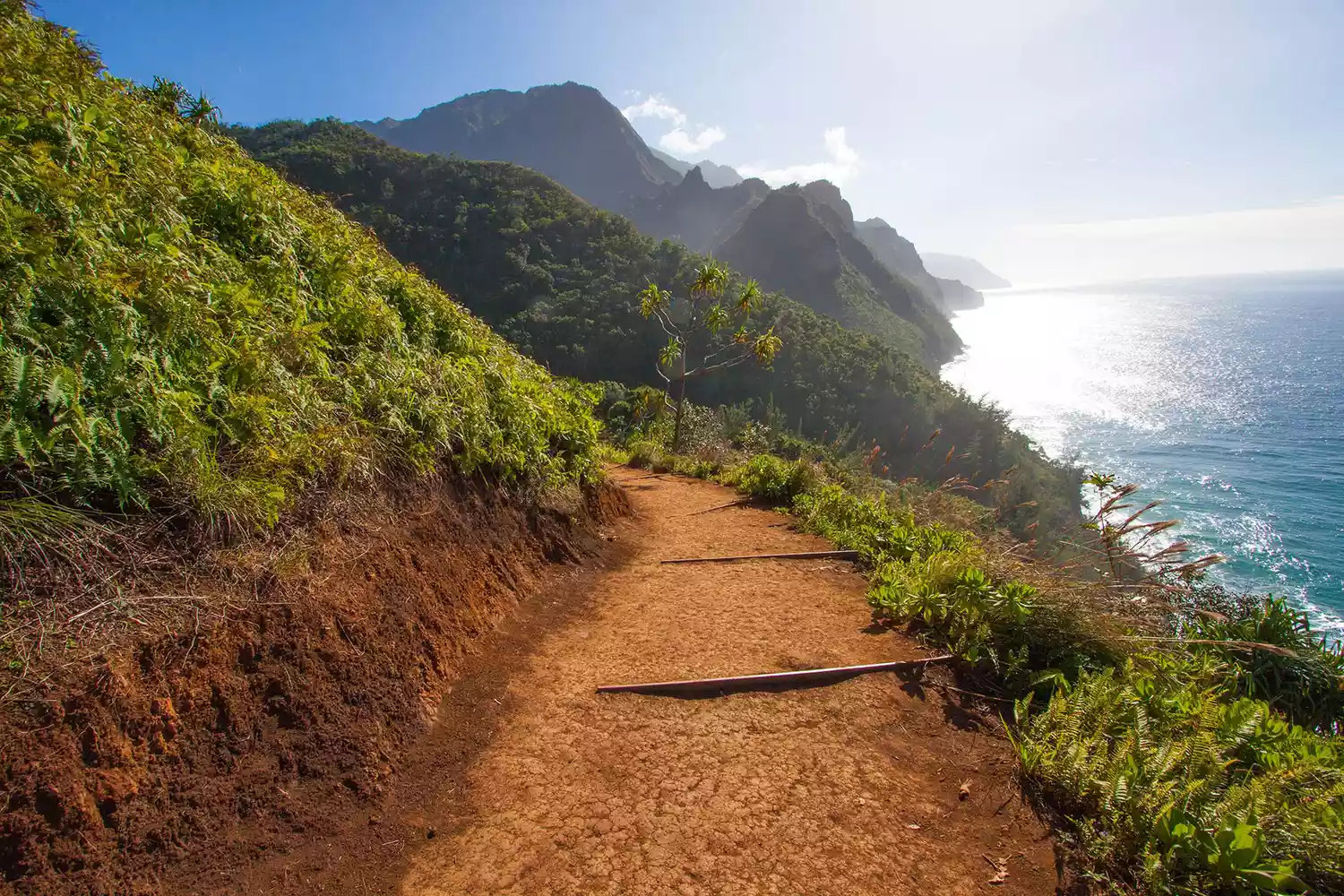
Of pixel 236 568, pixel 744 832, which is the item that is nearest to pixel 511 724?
pixel 744 832

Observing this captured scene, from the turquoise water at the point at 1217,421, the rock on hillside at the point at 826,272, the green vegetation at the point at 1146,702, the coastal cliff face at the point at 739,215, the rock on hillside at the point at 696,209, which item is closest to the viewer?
the green vegetation at the point at 1146,702

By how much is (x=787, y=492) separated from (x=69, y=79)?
325 inches

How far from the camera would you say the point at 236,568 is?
9.38 ft

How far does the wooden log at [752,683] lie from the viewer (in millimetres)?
3965

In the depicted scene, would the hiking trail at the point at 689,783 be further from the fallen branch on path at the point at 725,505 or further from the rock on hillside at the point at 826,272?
the rock on hillside at the point at 826,272

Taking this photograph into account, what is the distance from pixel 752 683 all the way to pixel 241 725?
290cm

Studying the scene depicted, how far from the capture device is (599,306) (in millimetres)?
43031

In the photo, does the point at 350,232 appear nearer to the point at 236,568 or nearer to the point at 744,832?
the point at 236,568

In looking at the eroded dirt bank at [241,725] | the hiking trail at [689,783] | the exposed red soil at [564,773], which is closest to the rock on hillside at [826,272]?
the hiking trail at [689,783]

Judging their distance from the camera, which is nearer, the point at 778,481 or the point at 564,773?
the point at 564,773

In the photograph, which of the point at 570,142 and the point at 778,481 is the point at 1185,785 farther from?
the point at 570,142

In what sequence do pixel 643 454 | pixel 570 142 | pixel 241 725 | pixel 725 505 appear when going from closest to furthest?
1. pixel 241 725
2. pixel 725 505
3. pixel 643 454
4. pixel 570 142

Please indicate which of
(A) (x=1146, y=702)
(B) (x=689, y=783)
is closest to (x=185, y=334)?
(B) (x=689, y=783)

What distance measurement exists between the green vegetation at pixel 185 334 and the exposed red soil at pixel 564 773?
798 millimetres
